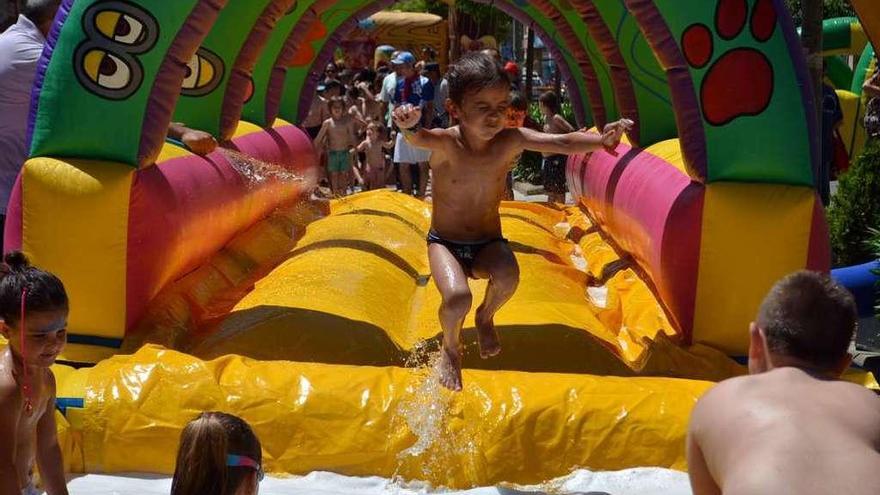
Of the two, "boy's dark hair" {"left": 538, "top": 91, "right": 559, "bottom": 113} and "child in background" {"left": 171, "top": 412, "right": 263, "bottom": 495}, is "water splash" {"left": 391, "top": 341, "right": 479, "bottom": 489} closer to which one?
"child in background" {"left": 171, "top": 412, "right": 263, "bottom": 495}

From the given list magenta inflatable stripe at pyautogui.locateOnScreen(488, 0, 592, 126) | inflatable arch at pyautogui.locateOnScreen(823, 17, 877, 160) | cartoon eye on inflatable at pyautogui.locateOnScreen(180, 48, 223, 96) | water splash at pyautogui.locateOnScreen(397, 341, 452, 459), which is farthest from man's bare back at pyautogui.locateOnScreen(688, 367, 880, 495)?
inflatable arch at pyautogui.locateOnScreen(823, 17, 877, 160)

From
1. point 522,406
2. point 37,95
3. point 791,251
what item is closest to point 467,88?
point 522,406

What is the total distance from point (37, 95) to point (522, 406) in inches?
87.3

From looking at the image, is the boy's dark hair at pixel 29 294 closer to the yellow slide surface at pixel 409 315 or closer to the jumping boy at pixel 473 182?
the jumping boy at pixel 473 182

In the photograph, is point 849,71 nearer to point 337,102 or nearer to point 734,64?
point 337,102

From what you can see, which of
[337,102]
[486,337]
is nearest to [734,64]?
[486,337]

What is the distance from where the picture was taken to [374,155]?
1169 cm

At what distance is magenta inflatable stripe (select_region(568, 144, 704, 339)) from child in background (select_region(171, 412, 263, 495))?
9.36ft

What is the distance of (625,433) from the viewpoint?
3.96 m

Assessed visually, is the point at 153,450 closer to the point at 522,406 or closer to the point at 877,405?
the point at 522,406

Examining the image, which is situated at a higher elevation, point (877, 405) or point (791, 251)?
point (877, 405)

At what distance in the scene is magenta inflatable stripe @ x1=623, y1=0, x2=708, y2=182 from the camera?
4797mm

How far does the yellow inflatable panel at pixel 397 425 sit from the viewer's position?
393 centimetres

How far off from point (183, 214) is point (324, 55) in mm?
5188
